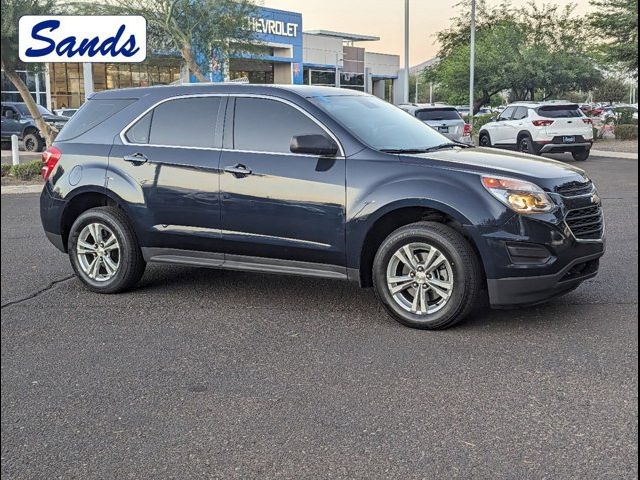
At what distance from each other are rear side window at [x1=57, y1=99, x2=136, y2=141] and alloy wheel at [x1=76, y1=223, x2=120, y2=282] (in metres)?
0.89

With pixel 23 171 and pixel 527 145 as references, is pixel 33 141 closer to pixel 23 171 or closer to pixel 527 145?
pixel 23 171

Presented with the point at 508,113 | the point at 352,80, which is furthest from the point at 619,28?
the point at 352,80

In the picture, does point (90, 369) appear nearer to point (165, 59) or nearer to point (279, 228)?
point (279, 228)

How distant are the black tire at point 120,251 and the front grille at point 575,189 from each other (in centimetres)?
348

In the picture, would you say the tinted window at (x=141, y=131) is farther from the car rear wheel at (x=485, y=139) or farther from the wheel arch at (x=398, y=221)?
the car rear wheel at (x=485, y=139)

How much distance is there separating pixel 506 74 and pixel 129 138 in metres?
39.9

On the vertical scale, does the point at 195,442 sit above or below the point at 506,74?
below

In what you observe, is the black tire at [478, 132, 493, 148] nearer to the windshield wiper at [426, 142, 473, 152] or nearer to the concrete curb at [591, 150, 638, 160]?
the concrete curb at [591, 150, 638, 160]

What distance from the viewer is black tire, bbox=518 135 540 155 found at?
71.4 ft

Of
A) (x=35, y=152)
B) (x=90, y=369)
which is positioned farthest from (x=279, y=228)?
(x=35, y=152)

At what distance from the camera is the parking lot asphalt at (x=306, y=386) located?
11.8 ft

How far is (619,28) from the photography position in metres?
28.4

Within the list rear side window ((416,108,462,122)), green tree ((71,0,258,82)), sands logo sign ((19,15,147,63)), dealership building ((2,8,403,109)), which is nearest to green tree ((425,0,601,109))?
dealership building ((2,8,403,109))

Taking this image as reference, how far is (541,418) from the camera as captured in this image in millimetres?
4027
